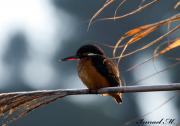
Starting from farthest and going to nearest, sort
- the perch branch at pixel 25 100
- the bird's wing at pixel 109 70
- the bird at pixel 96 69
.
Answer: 1. the bird's wing at pixel 109 70
2. the bird at pixel 96 69
3. the perch branch at pixel 25 100

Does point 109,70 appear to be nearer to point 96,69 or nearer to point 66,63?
point 96,69

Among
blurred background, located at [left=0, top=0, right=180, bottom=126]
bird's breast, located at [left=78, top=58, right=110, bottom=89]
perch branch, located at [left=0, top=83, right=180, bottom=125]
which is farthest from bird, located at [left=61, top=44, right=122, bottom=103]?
blurred background, located at [left=0, top=0, right=180, bottom=126]

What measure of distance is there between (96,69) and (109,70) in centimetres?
8

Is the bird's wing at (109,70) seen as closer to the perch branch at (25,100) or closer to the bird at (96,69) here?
the bird at (96,69)

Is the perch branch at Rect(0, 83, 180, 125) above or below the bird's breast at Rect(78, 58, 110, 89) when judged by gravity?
below

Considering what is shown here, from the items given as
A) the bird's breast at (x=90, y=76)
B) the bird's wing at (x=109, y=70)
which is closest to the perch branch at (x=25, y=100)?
the bird's breast at (x=90, y=76)

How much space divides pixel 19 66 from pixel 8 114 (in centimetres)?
1971

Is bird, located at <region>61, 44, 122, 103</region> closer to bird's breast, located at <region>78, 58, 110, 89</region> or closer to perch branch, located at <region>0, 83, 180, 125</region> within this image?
bird's breast, located at <region>78, 58, 110, 89</region>

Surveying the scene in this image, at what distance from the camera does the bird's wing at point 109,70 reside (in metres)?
4.11

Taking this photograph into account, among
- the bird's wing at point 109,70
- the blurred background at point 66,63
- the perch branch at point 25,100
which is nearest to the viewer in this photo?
the perch branch at point 25,100

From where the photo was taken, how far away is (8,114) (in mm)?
1967

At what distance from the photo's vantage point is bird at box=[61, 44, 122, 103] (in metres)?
4.00

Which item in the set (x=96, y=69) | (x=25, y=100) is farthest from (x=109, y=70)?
(x=25, y=100)

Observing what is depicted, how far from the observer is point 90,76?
4.06 meters
